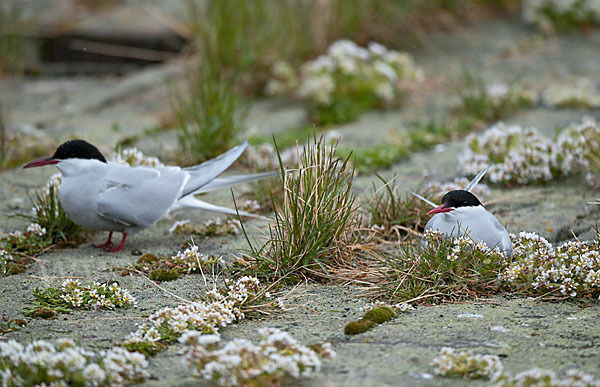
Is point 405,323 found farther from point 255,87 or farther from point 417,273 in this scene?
point 255,87

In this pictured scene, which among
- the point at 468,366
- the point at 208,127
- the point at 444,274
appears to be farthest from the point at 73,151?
the point at 468,366

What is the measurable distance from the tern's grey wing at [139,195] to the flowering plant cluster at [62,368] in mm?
1302

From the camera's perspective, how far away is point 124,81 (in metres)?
7.42

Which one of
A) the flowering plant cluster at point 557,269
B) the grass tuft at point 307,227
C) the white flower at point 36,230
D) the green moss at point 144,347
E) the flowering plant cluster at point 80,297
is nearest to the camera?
the green moss at point 144,347

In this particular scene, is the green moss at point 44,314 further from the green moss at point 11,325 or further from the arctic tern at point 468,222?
the arctic tern at point 468,222

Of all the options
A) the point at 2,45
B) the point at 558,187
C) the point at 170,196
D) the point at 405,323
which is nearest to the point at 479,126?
the point at 558,187

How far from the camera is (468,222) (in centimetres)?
293

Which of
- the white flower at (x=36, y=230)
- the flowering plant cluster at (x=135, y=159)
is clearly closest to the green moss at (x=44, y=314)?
the white flower at (x=36, y=230)

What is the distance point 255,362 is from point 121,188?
169cm

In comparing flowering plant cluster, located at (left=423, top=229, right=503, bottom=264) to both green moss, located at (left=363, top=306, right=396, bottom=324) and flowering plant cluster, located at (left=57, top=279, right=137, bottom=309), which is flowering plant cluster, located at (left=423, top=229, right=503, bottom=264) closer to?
green moss, located at (left=363, top=306, right=396, bottom=324)

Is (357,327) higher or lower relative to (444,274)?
lower

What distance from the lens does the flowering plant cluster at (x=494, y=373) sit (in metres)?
1.90

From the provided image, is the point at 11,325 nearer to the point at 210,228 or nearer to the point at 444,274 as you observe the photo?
the point at 210,228

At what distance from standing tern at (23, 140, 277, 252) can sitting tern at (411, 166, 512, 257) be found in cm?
94
